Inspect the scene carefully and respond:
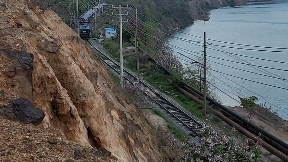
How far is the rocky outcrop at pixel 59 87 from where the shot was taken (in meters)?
11.4

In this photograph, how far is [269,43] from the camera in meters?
63.1

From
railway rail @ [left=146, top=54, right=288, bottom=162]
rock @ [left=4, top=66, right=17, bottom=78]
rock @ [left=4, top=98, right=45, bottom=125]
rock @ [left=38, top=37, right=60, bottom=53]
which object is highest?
rock @ [left=38, top=37, right=60, bottom=53]

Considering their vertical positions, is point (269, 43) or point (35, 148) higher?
point (35, 148)

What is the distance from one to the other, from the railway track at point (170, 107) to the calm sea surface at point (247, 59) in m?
6.29

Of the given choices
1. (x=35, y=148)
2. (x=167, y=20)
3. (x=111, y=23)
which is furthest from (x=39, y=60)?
(x=167, y=20)

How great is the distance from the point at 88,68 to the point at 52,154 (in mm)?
9812

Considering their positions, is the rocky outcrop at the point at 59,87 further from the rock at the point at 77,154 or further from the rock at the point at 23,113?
the rock at the point at 77,154

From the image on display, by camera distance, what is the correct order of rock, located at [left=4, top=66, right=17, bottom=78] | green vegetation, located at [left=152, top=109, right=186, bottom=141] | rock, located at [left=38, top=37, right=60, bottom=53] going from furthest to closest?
green vegetation, located at [left=152, top=109, right=186, bottom=141]
rock, located at [left=38, top=37, right=60, bottom=53]
rock, located at [left=4, top=66, right=17, bottom=78]

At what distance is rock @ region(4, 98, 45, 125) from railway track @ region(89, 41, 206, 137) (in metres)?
17.5

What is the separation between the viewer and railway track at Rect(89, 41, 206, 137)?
2882 cm

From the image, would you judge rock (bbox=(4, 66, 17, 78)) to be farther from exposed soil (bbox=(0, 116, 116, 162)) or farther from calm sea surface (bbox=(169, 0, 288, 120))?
calm sea surface (bbox=(169, 0, 288, 120))

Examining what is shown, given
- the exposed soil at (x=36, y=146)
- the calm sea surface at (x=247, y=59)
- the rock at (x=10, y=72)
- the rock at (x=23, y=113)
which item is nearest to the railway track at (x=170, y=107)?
the calm sea surface at (x=247, y=59)

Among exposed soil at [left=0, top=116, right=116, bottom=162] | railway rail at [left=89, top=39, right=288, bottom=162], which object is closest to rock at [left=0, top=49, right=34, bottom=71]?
exposed soil at [left=0, top=116, right=116, bottom=162]

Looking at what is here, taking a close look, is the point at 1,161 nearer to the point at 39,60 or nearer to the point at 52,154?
the point at 52,154
